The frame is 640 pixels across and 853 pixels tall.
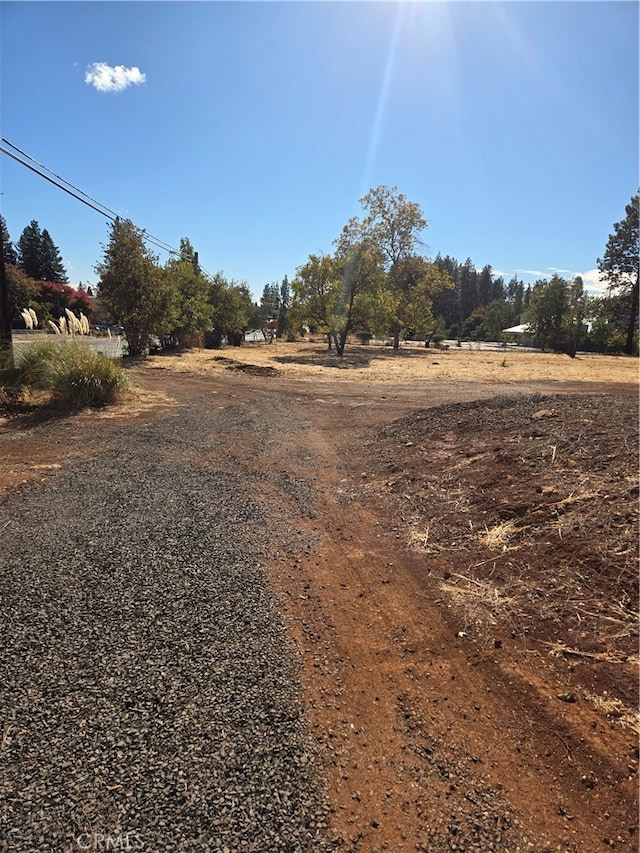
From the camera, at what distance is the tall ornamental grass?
8.62 m

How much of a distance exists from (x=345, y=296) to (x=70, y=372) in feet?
70.0

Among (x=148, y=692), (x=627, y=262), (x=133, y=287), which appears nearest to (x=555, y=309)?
(x=627, y=262)

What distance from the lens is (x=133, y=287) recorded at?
18812 mm

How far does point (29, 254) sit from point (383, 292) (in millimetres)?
66563

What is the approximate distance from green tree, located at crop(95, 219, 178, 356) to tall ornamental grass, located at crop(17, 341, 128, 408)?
10.8 m

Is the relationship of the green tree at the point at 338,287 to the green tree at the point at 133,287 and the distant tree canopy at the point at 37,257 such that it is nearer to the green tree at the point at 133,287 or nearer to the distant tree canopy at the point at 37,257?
the green tree at the point at 133,287

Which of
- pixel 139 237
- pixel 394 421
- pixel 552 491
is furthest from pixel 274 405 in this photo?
pixel 139 237

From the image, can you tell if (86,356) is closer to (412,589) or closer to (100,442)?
(100,442)

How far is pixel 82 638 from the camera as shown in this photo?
2.45 m

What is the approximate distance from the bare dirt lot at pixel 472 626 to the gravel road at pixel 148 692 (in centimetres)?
22

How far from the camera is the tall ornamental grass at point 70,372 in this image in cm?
862

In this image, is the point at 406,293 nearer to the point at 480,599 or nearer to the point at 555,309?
the point at 555,309

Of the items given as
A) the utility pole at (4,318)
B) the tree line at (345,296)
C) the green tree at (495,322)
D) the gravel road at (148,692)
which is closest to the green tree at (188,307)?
the tree line at (345,296)

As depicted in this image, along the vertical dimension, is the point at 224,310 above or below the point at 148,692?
above
